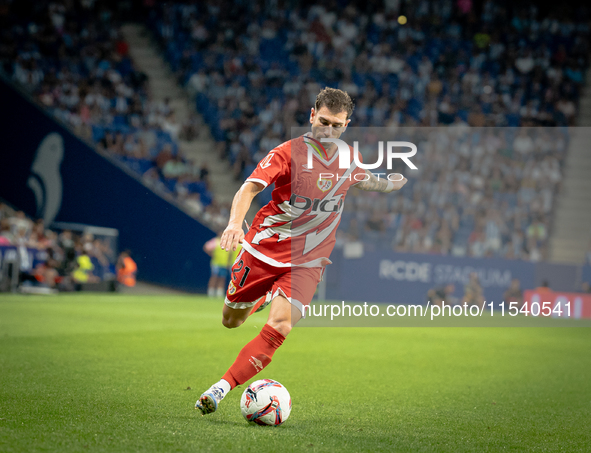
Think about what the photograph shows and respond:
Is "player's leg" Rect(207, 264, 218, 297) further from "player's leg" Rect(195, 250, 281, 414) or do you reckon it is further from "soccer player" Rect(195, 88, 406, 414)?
"player's leg" Rect(195, 250, 281, 414)

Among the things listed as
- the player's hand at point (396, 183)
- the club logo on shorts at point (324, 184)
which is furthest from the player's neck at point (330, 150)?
the player's hand at point (396, 183)

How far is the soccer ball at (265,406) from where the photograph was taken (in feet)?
13.2

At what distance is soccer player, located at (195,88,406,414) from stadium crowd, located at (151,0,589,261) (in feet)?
43.4

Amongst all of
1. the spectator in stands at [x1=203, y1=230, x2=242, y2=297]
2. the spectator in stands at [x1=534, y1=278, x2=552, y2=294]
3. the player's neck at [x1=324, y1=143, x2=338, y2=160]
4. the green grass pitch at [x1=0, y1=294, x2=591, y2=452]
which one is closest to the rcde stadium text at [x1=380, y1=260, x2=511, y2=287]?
Answer: the spectator in stands at [x1=534, y1=278, x2=552, y2=294]

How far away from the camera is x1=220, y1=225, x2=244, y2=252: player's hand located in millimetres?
3799

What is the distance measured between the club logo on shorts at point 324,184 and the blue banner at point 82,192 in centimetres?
1406

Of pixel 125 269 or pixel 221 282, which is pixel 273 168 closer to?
pixel 221 282

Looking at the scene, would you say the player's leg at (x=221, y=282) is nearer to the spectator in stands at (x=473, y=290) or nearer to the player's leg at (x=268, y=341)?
the spectator in stands at (x=473, y=290)

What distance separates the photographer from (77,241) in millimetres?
17656

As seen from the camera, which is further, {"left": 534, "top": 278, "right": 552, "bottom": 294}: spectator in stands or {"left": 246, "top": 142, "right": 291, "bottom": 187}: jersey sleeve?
{"left": 534, "top": 278, "right": 552, "bottom": 294}: spectator in stands

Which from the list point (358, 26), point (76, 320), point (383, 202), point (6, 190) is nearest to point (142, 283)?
point (6, 190)

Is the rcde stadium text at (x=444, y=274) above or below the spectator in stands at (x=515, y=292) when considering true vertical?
above

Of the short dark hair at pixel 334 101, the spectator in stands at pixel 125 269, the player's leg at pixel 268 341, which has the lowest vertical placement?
the player's leg at pixel 268 341

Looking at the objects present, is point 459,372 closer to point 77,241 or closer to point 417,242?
point 417,242
